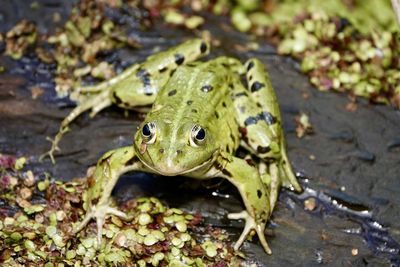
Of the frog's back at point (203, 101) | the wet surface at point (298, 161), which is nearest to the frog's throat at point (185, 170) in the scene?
the frog's back at point (203, 101)

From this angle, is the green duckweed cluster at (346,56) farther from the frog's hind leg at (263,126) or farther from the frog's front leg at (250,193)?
the frog's front leg at (250,193)

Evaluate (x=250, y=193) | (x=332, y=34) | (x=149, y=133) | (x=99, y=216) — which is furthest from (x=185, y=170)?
(x=332, y=34)

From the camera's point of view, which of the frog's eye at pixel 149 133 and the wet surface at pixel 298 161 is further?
the wet surface at pixel 298 161

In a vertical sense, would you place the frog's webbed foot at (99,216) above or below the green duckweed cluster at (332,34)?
below

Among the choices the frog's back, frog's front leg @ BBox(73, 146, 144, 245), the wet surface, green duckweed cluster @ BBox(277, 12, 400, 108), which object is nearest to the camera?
the frog's back

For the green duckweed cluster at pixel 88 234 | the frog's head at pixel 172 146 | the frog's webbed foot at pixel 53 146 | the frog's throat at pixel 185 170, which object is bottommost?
the green duckweed cluster at pixel 88 234

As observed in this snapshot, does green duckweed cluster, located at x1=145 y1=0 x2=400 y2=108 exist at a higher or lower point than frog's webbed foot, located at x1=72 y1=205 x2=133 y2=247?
higher

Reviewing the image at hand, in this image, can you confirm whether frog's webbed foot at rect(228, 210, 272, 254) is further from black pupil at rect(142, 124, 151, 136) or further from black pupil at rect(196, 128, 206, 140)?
black pupil at rect(142, 124, 151, 136)

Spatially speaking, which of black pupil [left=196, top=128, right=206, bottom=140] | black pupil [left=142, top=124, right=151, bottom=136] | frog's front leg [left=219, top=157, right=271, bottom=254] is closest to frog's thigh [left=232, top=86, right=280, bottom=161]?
frog's front leg [left=219, top=157, right=271, bottom=254]
